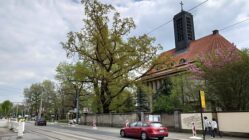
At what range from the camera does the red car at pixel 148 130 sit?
675 inches

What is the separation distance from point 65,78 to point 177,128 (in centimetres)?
3658

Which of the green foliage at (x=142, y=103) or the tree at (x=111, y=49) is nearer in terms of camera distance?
the tree at (x=111, y=49)

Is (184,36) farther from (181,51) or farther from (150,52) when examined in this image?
(150,52)

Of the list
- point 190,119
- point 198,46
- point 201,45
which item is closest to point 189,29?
point 198,46

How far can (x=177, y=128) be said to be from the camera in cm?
2348

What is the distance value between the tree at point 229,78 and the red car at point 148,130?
671cm

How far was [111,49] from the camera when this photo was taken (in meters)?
35.5

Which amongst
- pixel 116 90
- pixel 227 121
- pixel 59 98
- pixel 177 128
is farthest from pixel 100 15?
pixel 59 98

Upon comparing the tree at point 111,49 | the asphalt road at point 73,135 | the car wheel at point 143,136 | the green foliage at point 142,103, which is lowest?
the asphalt road at point 73,135

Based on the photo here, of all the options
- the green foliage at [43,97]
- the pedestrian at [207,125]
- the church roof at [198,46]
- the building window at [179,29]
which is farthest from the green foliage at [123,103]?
the green foliage at [43,97]

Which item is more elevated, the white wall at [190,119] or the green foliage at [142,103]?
the green foliage at [142,103]

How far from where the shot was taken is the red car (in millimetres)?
17156

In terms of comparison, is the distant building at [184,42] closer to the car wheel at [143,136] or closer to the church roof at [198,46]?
the church roof at [198,46]

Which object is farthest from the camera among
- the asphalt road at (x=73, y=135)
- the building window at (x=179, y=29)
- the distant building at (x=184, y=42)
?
the building window at (x=179, y=29)
